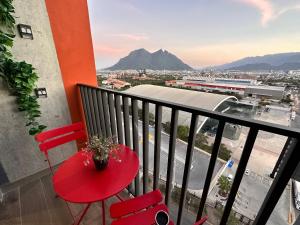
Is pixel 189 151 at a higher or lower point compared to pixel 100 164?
higher

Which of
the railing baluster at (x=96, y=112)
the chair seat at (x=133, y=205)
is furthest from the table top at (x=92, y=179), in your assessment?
the railing baluster at (x=96, y=112)

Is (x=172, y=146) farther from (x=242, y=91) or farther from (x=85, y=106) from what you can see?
(x=242, y=91)

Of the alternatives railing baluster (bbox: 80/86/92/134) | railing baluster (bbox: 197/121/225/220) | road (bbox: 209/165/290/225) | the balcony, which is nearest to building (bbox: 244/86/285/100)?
the balcony

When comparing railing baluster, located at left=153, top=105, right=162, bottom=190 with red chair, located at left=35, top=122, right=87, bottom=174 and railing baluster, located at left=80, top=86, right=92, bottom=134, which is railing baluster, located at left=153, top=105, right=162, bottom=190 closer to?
red chair, located at left=35, top=122, right=87, bottom=174

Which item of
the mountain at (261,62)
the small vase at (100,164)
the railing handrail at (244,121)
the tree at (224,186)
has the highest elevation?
the mountain at (261,62)

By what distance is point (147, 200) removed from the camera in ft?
3.04

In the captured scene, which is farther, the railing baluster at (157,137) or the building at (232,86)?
the building at (232,86)

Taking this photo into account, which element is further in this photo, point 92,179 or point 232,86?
point 232,86

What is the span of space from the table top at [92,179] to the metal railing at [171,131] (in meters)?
0.24

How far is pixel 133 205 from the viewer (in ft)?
2.95

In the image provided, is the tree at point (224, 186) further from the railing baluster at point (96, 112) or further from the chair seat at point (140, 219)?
the chair seat at point (140, 219)

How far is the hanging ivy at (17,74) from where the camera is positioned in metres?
1.56

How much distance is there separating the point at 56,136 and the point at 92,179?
2.81ft

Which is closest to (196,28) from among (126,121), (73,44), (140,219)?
(73,44)
